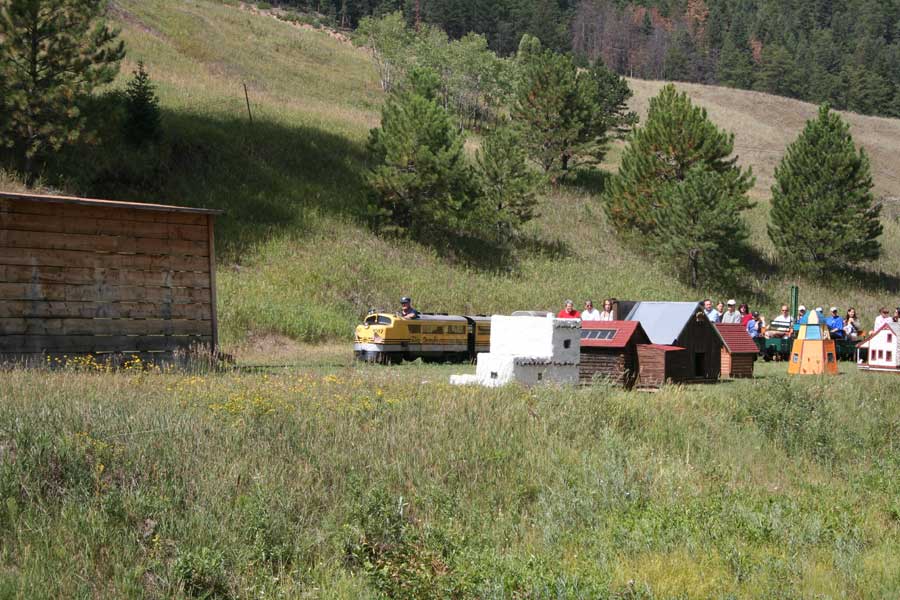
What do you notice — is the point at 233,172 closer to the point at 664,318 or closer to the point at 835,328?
the point at 664,318

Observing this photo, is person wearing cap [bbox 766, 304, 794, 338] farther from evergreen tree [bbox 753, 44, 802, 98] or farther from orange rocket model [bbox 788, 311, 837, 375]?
evergreen tree [bbox 753, 44, 802, 98]

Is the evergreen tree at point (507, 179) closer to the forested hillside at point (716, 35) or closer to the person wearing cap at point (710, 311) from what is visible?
the person wearing cap at point (710, 311)

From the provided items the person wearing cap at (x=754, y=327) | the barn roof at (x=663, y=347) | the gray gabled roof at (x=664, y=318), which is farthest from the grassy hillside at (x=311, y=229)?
the barn roof at (x=663, y=347)

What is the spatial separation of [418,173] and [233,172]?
8.01 m

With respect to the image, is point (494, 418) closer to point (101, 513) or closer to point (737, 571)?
point (737, 571)

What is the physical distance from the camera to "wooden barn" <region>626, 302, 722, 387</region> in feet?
61.5

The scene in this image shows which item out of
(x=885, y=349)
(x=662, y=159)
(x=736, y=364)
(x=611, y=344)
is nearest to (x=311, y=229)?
(x=736, y=364)

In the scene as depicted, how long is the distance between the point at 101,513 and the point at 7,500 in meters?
0.97

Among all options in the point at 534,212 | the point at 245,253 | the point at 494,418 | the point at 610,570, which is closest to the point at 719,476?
the point at 494,418

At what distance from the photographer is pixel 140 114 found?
3488 cm

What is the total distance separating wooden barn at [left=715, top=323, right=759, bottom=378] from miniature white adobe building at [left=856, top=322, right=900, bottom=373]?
12.5 feet

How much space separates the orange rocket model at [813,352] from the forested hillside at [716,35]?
98.0 meters

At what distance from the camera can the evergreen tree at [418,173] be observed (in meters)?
35.8

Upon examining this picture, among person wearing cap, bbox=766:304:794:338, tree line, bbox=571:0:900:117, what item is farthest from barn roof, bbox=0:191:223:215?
tree line, bbox=571:0:900:117
